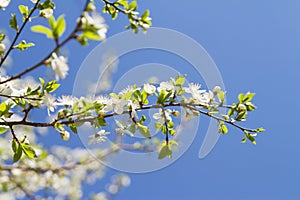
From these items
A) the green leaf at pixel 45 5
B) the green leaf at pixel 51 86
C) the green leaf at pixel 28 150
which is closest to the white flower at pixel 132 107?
the green leaf at pixel 51 86

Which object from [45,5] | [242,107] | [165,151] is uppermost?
[45,5]

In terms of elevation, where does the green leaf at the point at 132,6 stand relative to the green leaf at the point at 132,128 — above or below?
above

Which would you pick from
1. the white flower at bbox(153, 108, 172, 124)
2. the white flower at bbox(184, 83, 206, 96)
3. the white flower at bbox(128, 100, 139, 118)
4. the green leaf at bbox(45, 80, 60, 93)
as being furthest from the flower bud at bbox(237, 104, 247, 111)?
the green leaf at bbox(45, 80, 60, 93)

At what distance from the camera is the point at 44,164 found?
104 inches

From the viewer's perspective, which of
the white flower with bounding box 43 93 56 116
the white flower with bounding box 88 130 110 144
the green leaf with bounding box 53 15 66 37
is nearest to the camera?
the green leaf with bounding box 53 15 66 37

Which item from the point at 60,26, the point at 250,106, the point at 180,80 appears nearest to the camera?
the point at 60,26

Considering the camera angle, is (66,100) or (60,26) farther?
(66,100)

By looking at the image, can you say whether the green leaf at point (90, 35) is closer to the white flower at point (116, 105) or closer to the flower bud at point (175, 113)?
the white flower at point (116, 105)

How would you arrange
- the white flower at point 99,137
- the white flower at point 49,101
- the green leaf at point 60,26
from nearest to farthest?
the green leaf at point 60,26, the white flower at point 49,101, the white flower at point 99,137

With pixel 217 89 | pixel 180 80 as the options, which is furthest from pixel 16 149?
pixel 217 89

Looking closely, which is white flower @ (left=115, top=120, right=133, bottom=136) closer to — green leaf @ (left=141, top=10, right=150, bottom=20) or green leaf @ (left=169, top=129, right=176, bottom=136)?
green leaf @ (left=169, top=129, right=176, bottom=136)

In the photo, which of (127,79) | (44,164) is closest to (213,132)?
(127,79)

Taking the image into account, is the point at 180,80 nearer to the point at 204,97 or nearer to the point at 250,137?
the point at 204,97

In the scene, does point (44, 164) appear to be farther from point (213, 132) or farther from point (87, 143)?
point (213, 132)
